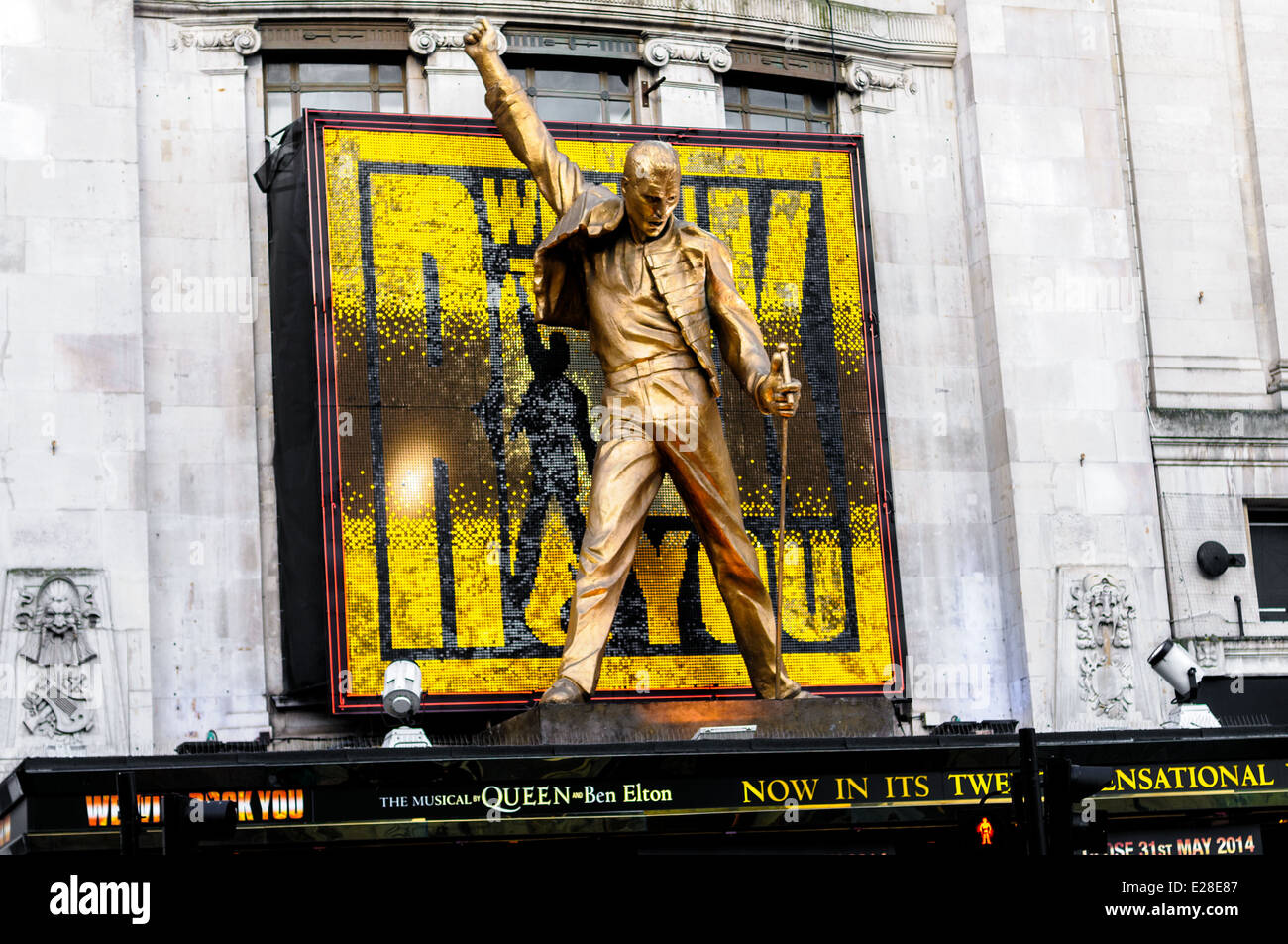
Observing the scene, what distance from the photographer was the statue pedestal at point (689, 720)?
17.9m

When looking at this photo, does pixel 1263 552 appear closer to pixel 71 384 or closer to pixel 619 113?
pixel 619 113

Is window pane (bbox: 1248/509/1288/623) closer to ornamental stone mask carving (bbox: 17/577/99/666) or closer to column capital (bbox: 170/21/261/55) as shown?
column capital (bbox: 170/21/261/55)

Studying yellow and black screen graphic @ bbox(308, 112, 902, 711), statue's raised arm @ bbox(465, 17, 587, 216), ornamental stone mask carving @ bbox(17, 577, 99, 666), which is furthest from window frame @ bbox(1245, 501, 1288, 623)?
ornamental stone mask carving @ bbox(17, 577, 99, 666)

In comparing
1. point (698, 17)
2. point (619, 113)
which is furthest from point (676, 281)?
point (698, 17)

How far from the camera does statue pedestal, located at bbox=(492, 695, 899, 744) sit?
705 inches

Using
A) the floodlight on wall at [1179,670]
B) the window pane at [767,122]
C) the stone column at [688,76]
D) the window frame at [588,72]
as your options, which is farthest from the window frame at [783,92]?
the floodlight on wall at [1179,670]

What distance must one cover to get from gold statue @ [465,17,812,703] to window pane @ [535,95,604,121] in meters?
3.50

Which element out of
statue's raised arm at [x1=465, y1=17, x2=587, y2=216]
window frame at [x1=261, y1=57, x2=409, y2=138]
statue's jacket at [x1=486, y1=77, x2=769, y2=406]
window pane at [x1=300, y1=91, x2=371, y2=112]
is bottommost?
statue's jacket at [x1=486, y1=77, x2=769, y2=406]

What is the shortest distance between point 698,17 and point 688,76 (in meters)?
0.62

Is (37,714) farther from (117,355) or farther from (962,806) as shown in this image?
(962,806)

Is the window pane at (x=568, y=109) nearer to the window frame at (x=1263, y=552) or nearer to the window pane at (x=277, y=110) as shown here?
the window pane at (x=277, y=110)

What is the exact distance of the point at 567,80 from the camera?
76.5 ft

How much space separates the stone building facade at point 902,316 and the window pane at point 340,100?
13 centimetres
